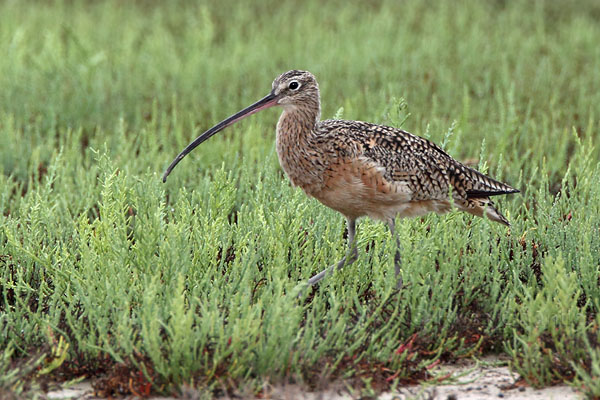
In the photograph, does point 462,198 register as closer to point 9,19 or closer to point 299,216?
point 299,216

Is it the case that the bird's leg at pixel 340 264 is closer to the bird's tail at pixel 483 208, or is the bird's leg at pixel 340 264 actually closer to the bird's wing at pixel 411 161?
the bird's wing at pixel 411 161

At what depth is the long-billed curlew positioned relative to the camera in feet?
16.6

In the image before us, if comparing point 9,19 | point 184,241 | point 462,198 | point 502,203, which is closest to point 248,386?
point 184,241

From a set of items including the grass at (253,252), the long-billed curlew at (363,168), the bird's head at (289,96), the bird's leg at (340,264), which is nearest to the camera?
the grass at (253,252)

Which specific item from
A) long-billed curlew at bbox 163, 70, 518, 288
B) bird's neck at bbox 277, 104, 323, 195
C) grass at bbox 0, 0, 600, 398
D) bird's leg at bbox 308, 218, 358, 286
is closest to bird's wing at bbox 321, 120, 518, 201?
long-billed curlew at bbox 163, 70, 518, 288

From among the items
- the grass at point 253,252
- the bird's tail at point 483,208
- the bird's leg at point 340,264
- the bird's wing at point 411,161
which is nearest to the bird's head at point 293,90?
the bird's wing at point 411,161

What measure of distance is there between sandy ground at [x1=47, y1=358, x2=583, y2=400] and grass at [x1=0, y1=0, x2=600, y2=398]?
59mm

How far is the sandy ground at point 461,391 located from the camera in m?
3.83

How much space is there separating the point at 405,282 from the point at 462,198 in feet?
3.50

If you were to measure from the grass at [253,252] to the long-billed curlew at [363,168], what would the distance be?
15 cm

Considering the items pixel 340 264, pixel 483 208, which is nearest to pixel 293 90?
pixel 340 264

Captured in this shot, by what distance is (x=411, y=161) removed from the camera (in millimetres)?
5168

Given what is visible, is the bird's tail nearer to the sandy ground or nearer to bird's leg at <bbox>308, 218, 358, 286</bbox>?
bird's leg at <bbox>308, 218, 358, 286</bbox>

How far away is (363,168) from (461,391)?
143cm
